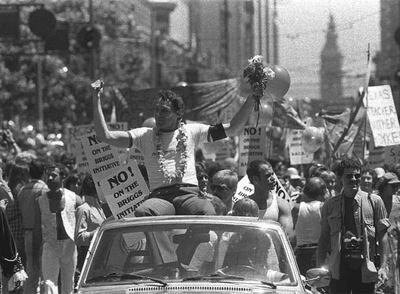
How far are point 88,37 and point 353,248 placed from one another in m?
22.6

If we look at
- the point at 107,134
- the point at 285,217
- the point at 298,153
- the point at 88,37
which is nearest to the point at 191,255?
the point at 107,134

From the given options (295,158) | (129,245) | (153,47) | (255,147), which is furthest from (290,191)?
(153,47)

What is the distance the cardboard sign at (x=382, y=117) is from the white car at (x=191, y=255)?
340 inches

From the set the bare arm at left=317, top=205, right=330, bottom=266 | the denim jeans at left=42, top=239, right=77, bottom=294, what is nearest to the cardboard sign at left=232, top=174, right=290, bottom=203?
the denim jeans at left=42, top=239, right=77, bottom=294

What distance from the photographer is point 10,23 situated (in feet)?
94.4

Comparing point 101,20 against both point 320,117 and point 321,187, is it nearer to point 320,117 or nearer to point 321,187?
point 320,117

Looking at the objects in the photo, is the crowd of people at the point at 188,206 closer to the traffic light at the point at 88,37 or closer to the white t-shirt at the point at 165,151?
the white t-shirt at the point at 165,151

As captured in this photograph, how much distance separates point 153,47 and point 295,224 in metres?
70.4

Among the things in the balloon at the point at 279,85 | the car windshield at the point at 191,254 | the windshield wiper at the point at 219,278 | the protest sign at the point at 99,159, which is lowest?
the windshield wiper at the point at 219,278

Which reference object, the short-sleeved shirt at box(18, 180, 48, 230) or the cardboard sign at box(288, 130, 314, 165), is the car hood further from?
the cardboard sign at box(288, 130, 314, 165)

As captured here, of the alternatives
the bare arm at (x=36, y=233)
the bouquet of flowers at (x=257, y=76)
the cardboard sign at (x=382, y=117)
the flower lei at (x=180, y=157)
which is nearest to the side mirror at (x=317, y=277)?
the flower lei at (x=180, y=157)

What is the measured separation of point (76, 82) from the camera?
60.9 meters

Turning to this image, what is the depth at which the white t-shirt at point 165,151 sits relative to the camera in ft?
29.8

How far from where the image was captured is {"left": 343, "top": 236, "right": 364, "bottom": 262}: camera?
9305 mm
